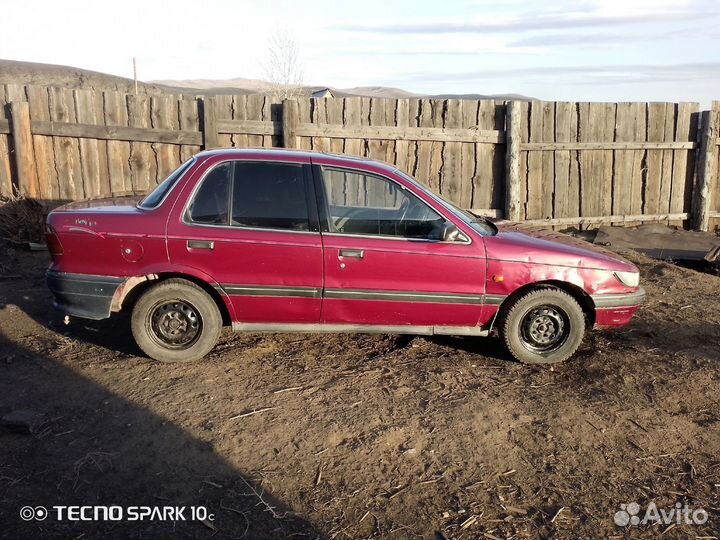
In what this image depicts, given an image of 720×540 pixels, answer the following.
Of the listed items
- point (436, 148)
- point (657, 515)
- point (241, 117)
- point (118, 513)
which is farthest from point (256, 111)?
point (657, 515)

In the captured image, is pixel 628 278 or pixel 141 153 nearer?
pixel 628 278

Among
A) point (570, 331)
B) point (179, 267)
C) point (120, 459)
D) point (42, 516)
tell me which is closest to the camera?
point (42, 516)

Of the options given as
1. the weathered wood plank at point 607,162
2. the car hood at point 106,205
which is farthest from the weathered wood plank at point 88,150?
the weathered wood plank at point 607,162

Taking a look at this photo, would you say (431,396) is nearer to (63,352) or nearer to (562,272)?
(562,272)

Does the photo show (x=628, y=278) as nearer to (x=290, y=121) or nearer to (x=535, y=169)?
(x=535, y=169)

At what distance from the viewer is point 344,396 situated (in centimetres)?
471

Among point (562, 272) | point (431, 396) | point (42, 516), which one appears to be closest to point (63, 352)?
point (42, 516)

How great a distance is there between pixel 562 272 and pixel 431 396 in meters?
1.51

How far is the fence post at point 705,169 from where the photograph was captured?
422 inches

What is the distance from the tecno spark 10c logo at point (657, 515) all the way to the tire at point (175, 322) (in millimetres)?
3183

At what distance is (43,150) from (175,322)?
5.47 meters

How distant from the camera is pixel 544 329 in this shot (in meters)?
5.39

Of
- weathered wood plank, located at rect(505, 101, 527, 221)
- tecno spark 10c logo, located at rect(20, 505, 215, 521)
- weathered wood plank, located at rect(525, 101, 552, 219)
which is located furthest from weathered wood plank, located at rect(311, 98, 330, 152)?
tecno spark 10c logo, located at rect(20, 505, 215, 521)

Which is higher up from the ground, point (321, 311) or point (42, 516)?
point (321, 311)
